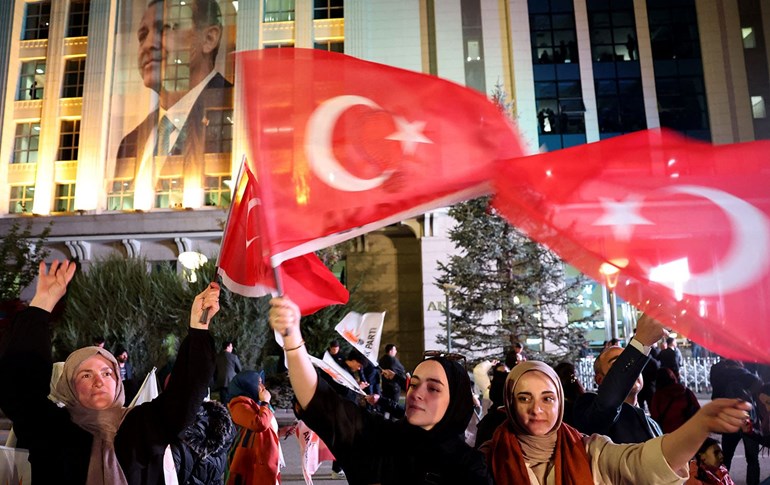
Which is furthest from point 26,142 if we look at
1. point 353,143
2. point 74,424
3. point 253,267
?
point 74,424

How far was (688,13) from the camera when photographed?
1094 inches

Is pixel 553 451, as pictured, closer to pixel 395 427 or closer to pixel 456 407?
pixel 456 407

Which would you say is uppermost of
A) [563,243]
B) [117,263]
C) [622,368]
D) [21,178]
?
[21,178]

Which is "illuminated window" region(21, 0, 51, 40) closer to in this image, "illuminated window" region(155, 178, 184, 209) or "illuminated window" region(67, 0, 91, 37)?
"illuminated window" region(67, 0, 91, 37)

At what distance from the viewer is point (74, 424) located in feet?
8.81

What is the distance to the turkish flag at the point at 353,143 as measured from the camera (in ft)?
11.6

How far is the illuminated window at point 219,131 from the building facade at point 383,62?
0.20 feet

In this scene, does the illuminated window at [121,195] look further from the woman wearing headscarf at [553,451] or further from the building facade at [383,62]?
the woman wearing headscarf at [553,451]

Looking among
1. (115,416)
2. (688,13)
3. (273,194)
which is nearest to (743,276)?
(273,194)

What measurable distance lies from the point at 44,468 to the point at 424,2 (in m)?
28.0

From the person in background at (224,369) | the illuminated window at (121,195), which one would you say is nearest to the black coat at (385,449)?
the person in background at (224,369)

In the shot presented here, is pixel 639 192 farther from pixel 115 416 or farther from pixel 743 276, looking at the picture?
pixel 115 416

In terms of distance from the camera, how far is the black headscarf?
2.53 meters

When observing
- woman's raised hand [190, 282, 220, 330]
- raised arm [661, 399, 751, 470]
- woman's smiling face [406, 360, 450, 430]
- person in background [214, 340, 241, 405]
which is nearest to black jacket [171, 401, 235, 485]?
woman's raised hand [190, 282, 220, 330]
